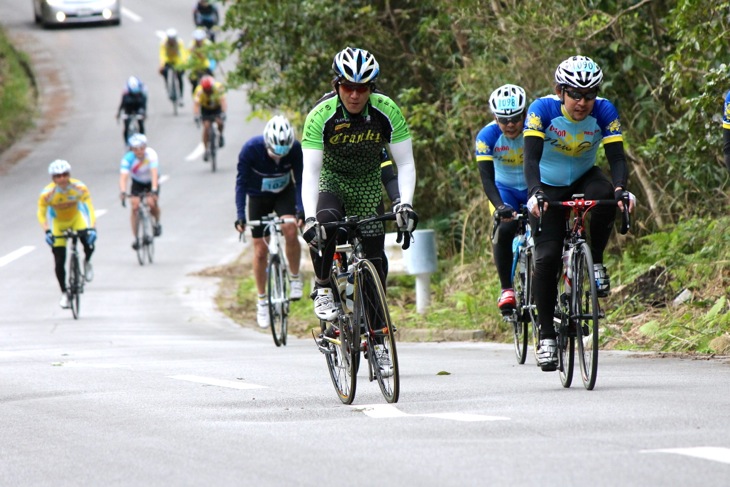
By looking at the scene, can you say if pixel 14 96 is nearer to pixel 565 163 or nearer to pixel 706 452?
pixel 565 163

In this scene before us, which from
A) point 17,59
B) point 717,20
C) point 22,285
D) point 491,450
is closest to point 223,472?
point 491,450

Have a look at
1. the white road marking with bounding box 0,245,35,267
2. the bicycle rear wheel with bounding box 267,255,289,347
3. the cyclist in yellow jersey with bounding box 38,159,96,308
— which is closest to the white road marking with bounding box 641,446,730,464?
the bicycle rear wheel with bounding box 267,255,289,347

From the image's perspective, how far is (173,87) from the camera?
39.7 metres

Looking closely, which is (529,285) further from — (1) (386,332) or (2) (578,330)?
(1) (386,332)

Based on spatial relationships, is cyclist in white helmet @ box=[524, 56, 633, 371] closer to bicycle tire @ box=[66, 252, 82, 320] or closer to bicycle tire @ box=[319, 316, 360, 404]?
bicycle tire @ box=[319, 316, 360, 404]

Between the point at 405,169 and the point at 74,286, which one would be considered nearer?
the point at 405,169

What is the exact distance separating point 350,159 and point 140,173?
15.6 meters

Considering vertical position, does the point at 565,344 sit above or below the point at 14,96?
below

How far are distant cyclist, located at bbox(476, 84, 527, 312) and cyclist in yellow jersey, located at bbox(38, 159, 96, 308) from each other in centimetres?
897

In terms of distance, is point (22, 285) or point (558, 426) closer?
point (558, 426)

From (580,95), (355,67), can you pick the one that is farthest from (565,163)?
(355,67)

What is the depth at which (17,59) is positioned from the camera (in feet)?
154

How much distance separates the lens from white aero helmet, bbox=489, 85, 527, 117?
1088 centimetres

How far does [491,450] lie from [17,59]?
4294cm
